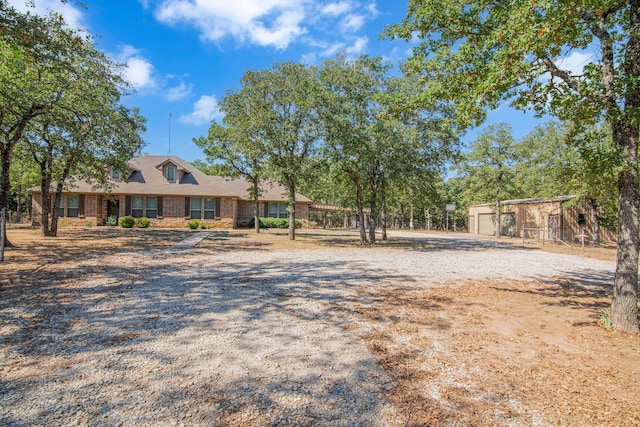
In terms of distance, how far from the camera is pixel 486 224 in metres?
32.1

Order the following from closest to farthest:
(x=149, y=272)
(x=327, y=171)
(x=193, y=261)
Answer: (x=149, y=272)
(x=193, y=261)
(x=327, y=171)

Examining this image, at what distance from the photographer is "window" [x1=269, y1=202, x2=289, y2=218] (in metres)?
32.4

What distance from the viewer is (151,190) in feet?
86.5

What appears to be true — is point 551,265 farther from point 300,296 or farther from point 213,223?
point 213,223

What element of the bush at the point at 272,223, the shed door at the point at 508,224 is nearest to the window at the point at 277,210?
the bush at the point at 272,223

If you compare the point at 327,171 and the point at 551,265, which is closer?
the point at 551,265

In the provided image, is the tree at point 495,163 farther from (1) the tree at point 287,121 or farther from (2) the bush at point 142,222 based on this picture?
(2) the bush at point 142,222

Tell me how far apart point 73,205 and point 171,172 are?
7.55m

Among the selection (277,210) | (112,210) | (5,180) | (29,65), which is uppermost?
(29,65)

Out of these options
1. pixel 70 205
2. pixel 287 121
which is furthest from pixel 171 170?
pixel 287 121

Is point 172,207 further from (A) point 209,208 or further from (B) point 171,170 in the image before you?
(B) point 171,170

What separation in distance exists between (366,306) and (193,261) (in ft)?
21.0

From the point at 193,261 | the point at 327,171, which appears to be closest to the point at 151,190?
the point at 327,171

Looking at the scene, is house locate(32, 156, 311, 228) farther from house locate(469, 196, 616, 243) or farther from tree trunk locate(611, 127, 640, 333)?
tree trunk locate(611, 127, 640, 333)
